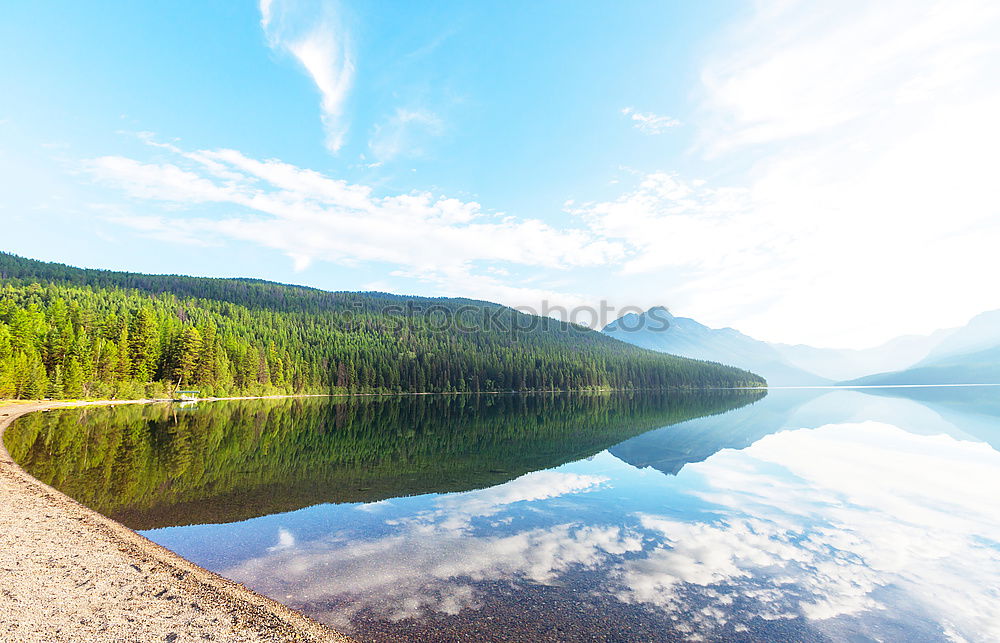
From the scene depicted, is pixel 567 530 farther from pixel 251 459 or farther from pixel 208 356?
pixel 208 356

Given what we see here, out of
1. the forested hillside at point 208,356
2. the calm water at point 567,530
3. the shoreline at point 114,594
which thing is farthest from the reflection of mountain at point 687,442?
the forested hillside at point 208,356

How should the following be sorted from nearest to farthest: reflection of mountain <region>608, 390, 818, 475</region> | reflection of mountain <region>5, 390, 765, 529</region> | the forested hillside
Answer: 1. reflection of mountain <region>5, 390, 765, 529</region>
2. reflection of mountain <region>608, 390, 818, 475</region>
3. the forested hillside

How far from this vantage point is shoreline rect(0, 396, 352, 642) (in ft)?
29.1

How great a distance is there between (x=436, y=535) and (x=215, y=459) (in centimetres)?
2154

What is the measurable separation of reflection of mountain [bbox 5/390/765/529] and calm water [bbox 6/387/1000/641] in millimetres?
223

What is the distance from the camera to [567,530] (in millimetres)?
19453

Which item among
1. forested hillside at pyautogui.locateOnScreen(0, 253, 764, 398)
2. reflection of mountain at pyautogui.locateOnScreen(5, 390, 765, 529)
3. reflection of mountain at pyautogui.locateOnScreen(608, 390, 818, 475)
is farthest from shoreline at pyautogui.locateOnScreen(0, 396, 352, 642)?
forested hillside at pyautogui.locateOnScreen(0, 253, 764, 398)

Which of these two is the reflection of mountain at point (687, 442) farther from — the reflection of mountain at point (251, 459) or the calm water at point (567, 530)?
the reflection of mountain at point (251, 459)

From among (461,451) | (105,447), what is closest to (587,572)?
(461,451)

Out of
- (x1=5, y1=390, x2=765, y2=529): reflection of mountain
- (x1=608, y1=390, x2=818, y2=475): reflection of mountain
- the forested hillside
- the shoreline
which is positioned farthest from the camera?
the forested hillside

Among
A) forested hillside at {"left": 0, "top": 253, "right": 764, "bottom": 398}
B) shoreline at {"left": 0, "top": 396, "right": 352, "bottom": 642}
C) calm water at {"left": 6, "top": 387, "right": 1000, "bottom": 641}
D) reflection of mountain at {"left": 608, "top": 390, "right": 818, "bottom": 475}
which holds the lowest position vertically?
reflection of mountain at {"left": 608, "top": 390, "right": 818, "bottom": 475}

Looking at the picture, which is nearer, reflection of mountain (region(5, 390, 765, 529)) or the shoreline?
the shoreline

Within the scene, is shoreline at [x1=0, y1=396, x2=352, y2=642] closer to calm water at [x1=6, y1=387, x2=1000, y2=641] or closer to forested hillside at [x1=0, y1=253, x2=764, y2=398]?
calm water at [x1=6, y1=387, x2=1000, y2=641]

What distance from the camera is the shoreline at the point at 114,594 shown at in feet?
29.1
